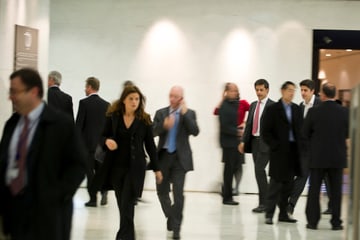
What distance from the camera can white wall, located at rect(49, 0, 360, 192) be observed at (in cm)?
1105

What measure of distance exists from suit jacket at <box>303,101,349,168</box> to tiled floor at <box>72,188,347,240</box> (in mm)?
853

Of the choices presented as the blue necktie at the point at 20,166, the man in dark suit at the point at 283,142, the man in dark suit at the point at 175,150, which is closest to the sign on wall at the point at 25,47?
the man in dark suit at the point at 175,150

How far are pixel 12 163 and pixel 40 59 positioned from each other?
20.0 ft

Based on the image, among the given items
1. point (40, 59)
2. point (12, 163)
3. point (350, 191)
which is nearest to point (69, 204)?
point (12, 163)

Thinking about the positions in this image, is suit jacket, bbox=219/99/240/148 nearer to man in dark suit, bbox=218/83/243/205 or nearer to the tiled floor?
man in dark suit, bbox=218/83/243/205

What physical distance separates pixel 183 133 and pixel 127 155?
3.54ft

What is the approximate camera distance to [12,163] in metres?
3.53

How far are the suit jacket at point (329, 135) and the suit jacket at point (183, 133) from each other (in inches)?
62.5

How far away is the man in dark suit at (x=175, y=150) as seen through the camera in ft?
22.6

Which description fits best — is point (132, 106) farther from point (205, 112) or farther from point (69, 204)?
point (205, 112)

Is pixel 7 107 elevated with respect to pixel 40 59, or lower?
lower

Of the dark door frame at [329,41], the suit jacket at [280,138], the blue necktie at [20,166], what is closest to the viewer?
the blue necktie at [20,166]

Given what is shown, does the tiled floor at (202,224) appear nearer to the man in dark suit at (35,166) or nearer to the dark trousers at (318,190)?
the dark trousers at (318,190)

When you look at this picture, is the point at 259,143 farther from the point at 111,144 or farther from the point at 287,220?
the point at 111,144
